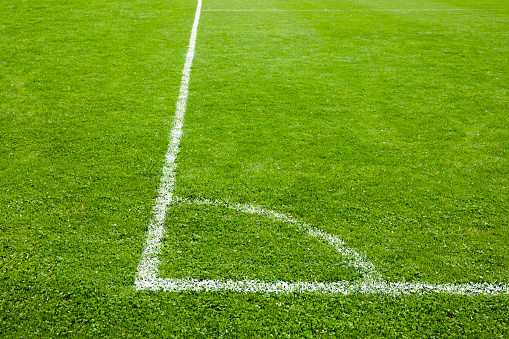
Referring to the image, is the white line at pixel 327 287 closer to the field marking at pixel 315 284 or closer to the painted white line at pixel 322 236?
the field marking at pixel 315 284

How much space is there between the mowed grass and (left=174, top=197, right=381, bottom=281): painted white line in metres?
0.09

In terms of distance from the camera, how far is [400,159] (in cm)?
465

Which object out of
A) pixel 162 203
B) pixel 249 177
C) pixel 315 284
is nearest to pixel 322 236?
pixel 315 284

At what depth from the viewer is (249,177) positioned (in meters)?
4.22

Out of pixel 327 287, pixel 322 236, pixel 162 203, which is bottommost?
pixel 327 287

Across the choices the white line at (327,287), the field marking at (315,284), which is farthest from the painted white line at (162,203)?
the white line at (327,287)

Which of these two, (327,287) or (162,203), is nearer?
(327,287)

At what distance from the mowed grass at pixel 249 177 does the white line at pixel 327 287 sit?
0.21 ft

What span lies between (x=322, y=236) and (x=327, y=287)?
57 cm

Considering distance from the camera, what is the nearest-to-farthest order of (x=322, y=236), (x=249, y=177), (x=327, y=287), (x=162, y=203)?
1. (x=327, y=287)
2. (x=322, y=236)
3. (x=162, y=203)
4. (x=249, y=177)

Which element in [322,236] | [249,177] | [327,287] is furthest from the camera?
[249,177]

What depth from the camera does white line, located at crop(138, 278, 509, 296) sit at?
116 inches

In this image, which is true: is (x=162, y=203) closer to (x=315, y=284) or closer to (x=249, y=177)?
(x=249, y=177)

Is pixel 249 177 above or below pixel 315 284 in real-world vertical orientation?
Answer: above
